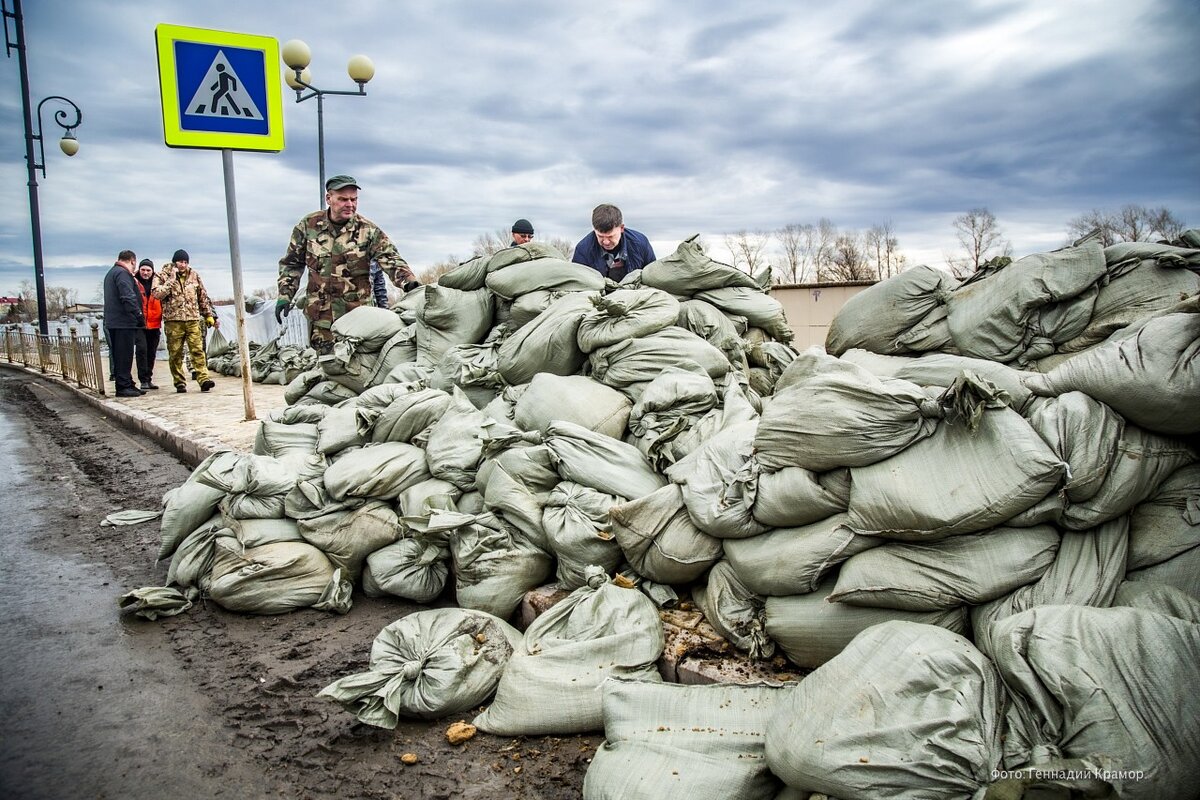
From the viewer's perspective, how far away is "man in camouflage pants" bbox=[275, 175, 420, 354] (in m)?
6.07

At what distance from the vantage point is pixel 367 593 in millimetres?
3213

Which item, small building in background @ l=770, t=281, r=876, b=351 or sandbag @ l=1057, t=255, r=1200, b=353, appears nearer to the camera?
sandbag @ l=1057, t=255, r=1200, b=353

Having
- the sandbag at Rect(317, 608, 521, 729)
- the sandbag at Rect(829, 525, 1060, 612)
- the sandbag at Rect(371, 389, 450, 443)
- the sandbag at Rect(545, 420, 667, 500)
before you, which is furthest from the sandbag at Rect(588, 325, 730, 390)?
the sandbag at Rect(829, 525, 1060, 612)

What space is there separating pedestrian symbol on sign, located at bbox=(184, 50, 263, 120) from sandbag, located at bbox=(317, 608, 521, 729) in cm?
495

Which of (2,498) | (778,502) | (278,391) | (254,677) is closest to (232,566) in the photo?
(254,677)

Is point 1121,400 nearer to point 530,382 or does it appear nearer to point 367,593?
point 530,382

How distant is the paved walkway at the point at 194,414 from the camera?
5.79 metres

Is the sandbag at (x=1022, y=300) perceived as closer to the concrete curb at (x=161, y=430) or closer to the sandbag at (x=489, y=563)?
the sandbag at (x=489, y=563)

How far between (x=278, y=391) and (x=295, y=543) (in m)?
6.95

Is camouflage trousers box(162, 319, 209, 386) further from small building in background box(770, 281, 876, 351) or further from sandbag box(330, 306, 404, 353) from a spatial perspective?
small building in background box(770, 281, 876, 351)

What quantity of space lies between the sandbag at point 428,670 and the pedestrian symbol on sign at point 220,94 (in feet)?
16.2

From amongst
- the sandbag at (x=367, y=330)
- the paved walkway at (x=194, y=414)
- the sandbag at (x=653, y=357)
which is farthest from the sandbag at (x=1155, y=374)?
the paved walkway at (x=194, y=414)

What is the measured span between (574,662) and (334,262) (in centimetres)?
484

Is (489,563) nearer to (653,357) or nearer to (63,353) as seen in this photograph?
(653,357)
